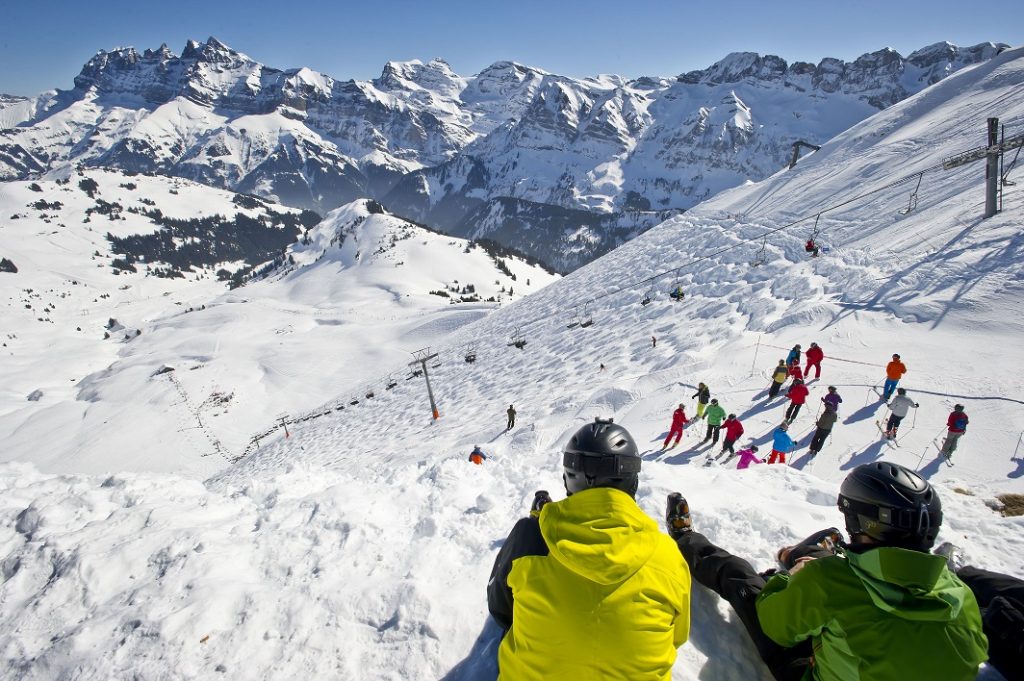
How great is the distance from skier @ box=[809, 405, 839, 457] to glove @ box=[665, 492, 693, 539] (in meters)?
6.08

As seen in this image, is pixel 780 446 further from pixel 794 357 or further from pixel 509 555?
pixel 509 555

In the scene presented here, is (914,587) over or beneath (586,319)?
over

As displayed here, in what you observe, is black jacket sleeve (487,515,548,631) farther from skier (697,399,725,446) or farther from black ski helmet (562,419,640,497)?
skier (697,399,725,446)

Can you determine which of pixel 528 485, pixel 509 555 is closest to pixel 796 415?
pixel 528 485

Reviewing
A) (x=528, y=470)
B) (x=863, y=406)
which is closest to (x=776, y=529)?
(x=528, y=470)

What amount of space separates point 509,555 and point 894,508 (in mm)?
2793

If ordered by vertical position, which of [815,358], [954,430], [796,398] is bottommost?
[954,430]

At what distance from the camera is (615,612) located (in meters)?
2.73

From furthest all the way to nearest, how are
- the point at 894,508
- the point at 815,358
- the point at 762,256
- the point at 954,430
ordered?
1. the point at 762,256
2. the point at 815,358
3. the point at 954,430
4. the point at 894,508

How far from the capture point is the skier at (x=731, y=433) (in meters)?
10.5

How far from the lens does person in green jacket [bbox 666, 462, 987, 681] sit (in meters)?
2.77

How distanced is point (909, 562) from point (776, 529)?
3.42 metres

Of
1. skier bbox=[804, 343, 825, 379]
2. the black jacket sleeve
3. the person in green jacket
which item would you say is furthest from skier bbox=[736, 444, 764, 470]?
the black jacket sleeve

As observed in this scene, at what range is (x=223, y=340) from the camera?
91.0 metres
